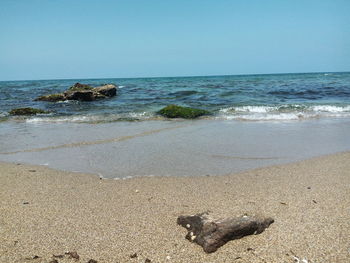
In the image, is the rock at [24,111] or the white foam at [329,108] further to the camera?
the rock at [24,111]

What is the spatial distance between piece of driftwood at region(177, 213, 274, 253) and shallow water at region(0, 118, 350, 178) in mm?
2116

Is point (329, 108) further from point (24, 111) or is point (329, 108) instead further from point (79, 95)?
point (79, 95)

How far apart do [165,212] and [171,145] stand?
12.5 feet

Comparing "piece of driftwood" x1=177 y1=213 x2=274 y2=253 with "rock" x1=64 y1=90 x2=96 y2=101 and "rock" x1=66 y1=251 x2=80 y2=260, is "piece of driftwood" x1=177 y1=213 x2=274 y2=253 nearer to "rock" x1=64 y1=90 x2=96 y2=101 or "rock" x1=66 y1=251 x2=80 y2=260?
"rock" x1=66 y1=251 x2=80 y2=260

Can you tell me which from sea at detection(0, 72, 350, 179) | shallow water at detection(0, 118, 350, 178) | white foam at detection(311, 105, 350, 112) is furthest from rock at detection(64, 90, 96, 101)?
white foam at detection(311, 105, 350, 112)

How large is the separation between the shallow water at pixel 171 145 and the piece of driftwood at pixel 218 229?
2.12 metres

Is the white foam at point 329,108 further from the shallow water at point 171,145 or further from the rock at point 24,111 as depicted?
the rock at point 24,111

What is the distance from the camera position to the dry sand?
9.84 feet

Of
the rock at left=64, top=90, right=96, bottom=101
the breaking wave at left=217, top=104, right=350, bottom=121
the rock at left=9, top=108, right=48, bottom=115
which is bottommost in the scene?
the rock at left=9, top=108, right=48, bottom=115

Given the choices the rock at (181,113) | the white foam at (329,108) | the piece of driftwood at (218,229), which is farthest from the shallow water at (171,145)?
the white foam at (329,108)

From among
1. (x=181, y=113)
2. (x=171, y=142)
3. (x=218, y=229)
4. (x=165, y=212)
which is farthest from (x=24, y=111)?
(x=218, y=229)

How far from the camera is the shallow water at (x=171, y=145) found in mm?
5969

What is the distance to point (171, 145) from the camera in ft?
25.0

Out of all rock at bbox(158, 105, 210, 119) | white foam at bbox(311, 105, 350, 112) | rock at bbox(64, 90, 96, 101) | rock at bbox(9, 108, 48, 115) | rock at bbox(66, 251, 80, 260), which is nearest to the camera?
rock at bbox(66, 251, 80, 260)
